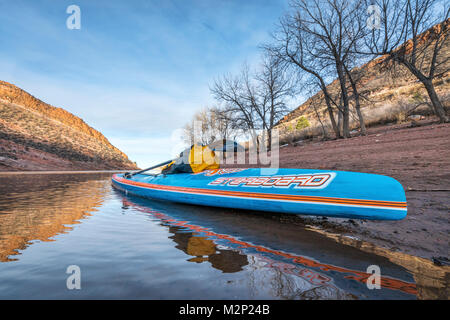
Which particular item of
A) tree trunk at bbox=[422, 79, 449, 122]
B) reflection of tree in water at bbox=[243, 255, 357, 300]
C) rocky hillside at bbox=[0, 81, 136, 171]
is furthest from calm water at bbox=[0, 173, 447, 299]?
rocky hillside at bbox=[0, 81, 136, 171]

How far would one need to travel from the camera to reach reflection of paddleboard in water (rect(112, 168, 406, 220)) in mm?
2783

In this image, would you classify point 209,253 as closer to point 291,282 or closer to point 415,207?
point 291,282

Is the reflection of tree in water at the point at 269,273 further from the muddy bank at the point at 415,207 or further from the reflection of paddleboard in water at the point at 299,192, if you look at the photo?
the reflection of paddleboard in water at the point at 299,192

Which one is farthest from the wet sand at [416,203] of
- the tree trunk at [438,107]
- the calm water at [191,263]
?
the tree trunk at [438,107]

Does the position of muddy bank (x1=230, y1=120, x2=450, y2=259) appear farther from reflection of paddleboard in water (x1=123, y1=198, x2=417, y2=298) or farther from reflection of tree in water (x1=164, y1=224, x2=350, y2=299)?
reflection of tree in water (x1=164, y1=224, x2=350, y2=299)

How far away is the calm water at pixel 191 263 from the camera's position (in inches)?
61.1

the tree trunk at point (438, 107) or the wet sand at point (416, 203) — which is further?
the tree trunk at point (438, 107)

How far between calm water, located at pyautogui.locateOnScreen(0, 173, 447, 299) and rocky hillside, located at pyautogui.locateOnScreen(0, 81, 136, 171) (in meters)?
26.0

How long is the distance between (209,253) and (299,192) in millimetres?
1769

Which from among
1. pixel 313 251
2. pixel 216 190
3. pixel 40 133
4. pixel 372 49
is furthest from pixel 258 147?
pixel 40 133

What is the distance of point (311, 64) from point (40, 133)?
4313 centimetres

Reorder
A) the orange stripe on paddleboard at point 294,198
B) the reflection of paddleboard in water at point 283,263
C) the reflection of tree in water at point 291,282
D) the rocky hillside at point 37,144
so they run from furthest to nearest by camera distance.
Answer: the rocky hillside at point 37,144
the orange stripe on paddleboard at point 294,198
the reflection of paddleboard in water at point 283,263
the reflection of tree in water at point 291,282

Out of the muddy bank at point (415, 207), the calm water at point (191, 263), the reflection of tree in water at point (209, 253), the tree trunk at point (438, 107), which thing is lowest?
the reflection of tree in water at point (209, 253)
